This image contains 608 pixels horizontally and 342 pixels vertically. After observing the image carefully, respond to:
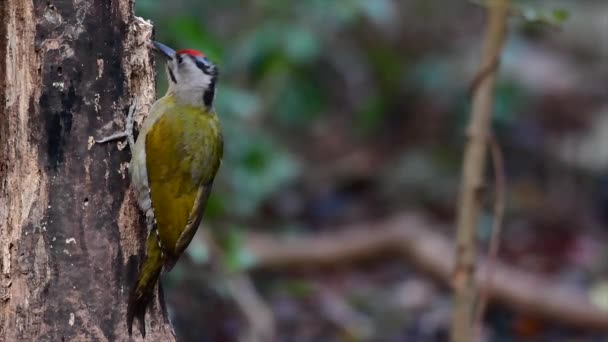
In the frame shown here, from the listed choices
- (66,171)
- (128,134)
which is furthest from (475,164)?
(66,171)

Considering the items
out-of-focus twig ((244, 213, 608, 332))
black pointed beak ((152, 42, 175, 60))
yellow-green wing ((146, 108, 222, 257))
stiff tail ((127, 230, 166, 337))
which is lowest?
out-of-focus twig ((244, 213, 608, 332))

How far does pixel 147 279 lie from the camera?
3.95 m

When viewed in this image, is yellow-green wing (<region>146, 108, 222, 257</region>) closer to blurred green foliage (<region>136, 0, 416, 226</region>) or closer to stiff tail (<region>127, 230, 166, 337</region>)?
stiff tail (<region>127, 230, 166, 337</region>)

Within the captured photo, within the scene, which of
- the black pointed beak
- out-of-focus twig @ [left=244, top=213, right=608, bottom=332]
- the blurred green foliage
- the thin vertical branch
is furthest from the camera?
out-of-focus twig @ [left=244, top=213, right=608, bottom=332]

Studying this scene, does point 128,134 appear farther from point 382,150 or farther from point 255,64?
point 382,150

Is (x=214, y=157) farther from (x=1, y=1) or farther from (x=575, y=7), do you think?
(x=575, y=7)

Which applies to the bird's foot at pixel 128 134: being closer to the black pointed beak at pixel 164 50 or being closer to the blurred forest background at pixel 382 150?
the black pointed beak at pixel 164 50

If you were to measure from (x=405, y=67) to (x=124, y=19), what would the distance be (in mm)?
6634

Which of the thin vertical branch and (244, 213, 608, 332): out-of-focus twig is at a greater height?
the thin vertical branch

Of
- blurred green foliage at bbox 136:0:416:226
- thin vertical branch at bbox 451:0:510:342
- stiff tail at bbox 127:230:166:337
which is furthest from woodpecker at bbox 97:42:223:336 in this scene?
thin vertical branch at bbox 451:0:510:342

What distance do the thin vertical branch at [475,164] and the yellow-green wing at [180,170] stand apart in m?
1.69

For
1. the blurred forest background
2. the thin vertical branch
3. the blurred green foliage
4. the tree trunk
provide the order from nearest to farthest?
the tree trunk, the thin vertical branch, the blurred green foliage, the blurred forest background

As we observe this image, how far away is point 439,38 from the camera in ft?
36.4

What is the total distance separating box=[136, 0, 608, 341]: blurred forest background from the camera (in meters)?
7.07
